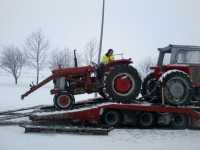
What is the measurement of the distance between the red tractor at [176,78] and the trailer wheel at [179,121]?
416mm

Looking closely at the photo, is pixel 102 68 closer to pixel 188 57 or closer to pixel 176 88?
pixel 176 88

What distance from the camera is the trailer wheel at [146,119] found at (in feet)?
37.2

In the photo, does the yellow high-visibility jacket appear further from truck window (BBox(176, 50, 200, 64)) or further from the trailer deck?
truck window (BBox(176, 50, 200, 64))

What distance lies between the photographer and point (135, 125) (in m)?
11.5

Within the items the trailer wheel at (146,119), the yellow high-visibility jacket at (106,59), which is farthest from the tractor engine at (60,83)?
the trailer wheel at (146,119)

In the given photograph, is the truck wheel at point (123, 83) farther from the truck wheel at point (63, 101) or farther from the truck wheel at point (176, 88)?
the truck wheel at point (63, 101)

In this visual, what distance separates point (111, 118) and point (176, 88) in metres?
2.32

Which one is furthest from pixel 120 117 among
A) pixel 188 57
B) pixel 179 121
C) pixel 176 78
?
pixel 188 57

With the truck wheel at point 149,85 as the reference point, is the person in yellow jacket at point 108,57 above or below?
above

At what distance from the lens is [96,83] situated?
40.9ft

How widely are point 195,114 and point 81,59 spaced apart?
61.4 meters

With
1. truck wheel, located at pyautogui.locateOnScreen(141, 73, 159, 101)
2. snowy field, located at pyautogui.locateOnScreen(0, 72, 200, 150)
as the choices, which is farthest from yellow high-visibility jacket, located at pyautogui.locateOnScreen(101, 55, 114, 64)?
snowy field, located at pyautogui.locateOnScreen(0, 72, 200, 150)

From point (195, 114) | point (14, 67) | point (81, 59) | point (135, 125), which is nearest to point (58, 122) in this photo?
point (135, 125)

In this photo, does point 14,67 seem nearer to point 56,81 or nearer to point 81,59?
point 81,59
